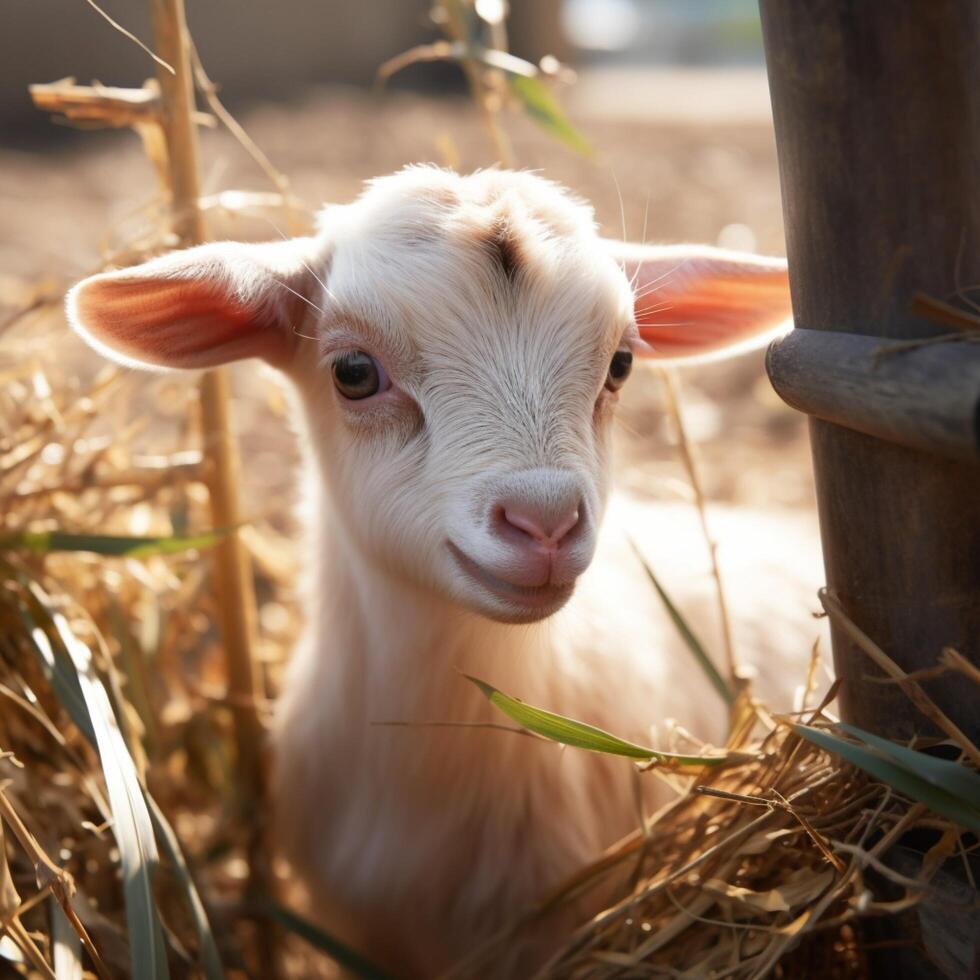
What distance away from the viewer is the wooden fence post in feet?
5.25

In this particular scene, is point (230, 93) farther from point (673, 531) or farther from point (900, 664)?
point (900, 664)

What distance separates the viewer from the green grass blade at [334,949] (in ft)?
8.32

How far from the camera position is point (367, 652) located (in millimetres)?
2619

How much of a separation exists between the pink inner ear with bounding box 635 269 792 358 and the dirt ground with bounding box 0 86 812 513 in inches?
9.8

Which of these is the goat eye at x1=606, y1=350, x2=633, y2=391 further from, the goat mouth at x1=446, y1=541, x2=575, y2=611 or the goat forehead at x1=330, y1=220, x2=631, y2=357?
the goat mouth at x1=446, y1=541, x2=575, y2=611

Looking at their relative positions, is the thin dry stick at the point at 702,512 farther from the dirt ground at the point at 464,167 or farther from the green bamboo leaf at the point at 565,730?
the green bamboo leaf at the point at 565,730

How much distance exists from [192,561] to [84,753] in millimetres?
761

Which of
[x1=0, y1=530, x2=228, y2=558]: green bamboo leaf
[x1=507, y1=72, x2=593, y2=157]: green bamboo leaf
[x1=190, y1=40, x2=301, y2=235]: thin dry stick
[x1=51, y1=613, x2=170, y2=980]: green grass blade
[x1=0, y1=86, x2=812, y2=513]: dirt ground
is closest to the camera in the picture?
[x1=51, y1=613, x2=170, y2=980]: green grass blade

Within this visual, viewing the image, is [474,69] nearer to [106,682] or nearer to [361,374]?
[361,374]

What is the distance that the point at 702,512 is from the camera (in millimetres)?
2609

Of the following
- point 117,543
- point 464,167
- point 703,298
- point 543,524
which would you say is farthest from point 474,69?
point 464,167

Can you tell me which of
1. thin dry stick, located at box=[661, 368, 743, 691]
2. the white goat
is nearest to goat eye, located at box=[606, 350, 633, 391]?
the white goat

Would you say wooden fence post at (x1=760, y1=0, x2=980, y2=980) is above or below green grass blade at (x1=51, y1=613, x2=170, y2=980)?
above

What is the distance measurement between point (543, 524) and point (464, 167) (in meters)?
6.13
